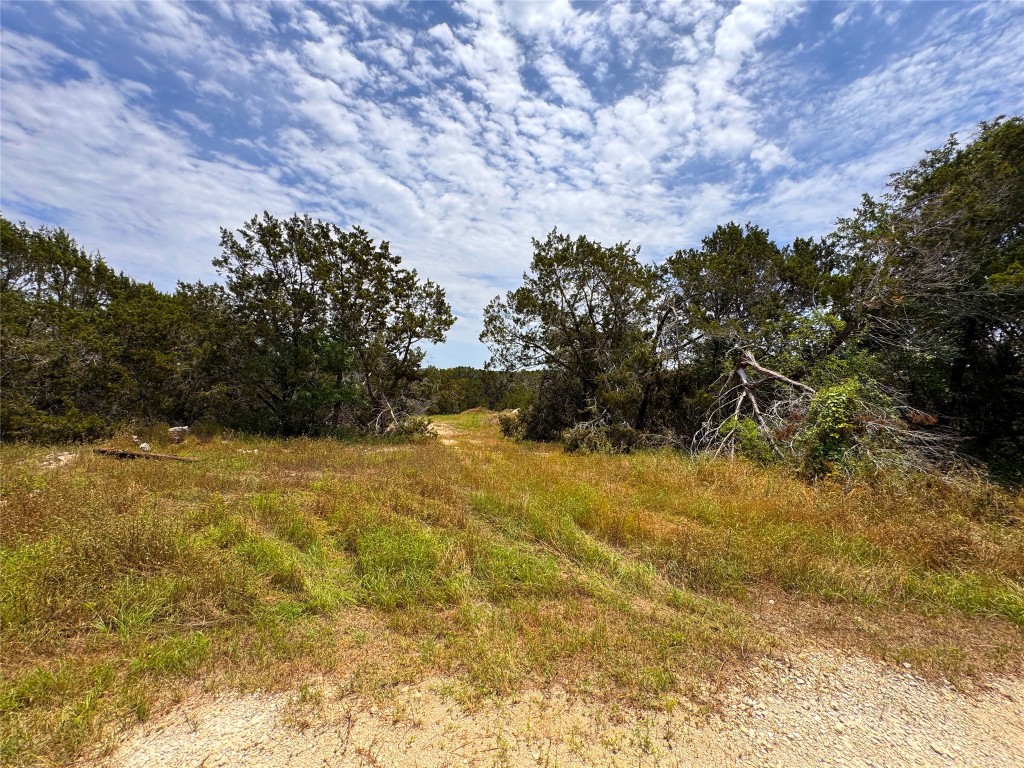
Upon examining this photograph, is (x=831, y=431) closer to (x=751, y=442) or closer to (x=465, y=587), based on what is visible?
(x=751, y=442)

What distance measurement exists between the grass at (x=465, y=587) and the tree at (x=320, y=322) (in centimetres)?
728

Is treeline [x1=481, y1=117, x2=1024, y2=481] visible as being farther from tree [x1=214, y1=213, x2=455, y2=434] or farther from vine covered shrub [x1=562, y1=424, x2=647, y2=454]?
tree [x1=214, y1=213, x2=455, y2=434]

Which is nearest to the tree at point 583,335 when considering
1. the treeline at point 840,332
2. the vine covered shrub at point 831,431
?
the treeline at point 840,332

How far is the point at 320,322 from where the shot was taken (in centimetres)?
1413

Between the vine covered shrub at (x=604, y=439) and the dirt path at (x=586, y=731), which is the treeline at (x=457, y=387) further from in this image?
the dirt path at (x=586, y=731)

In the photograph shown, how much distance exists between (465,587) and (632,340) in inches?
477

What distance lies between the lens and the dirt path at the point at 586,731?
2.15m

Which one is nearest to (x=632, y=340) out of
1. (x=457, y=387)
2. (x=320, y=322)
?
(x=457, y=387)

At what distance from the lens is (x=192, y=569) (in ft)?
12.0

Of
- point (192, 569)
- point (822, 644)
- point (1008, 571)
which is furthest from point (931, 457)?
point (192, 569)

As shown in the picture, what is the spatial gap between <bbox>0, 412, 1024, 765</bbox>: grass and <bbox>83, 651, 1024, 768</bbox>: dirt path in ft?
0.57

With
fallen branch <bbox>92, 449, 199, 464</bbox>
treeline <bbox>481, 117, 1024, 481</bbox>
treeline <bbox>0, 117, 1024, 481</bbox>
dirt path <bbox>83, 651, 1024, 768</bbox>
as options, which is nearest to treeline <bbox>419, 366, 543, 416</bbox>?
treeline <bbox>0, 117, 1024, 481</bbox>

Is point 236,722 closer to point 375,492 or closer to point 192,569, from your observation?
point 192,569

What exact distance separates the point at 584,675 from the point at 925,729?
80.1 inches
